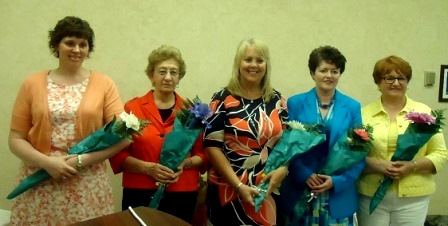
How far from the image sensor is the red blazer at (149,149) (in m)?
→ 2.29

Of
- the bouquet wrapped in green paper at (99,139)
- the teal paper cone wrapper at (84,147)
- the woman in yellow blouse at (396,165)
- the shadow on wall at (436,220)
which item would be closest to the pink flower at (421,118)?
the woman in yellow blouse at (396,165)

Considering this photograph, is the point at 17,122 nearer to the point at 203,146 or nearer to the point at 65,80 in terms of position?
the point at 65,80

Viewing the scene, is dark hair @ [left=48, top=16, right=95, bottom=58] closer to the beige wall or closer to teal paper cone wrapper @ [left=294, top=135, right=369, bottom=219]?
the beige wall

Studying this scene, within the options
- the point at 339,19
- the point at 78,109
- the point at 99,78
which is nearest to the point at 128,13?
the point at 99,78

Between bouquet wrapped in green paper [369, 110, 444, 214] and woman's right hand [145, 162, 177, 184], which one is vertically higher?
bouquet wrapped in green paper [369, 110, 444, 214]

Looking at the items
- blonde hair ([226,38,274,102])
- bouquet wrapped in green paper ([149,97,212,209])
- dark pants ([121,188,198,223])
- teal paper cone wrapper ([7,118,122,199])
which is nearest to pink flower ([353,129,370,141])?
blonde hair ([226,38,274,102])

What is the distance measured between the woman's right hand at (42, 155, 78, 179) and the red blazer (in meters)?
0.31

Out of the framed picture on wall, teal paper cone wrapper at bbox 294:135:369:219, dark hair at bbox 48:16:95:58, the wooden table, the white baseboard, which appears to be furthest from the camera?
the framed picture on wall

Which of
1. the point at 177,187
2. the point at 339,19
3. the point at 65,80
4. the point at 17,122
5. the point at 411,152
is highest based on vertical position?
the point at 339,19

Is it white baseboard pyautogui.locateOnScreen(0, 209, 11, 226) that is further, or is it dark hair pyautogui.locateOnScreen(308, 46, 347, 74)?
white baseboard pyautogui.locateOnScreen(0, 209, 11, 226)

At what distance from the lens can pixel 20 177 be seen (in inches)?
86.7

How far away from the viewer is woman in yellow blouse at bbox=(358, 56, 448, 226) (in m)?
2.41

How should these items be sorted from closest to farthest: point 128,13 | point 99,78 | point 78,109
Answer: point 78,109
point 99,78
point 128,13

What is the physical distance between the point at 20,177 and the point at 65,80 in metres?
0.56
